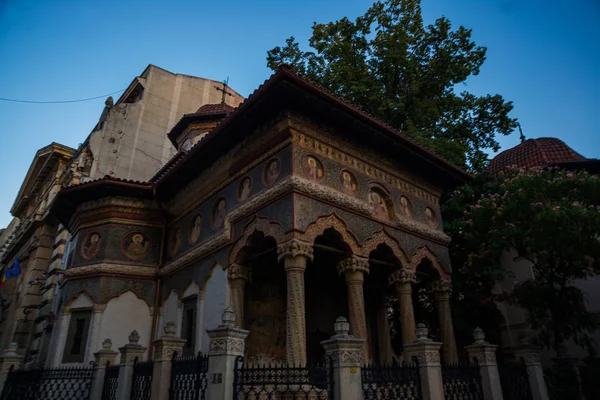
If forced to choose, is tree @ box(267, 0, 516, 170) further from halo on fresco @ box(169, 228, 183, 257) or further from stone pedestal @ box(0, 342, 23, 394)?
stone pedestal @ box(0, 342, 23, 394)

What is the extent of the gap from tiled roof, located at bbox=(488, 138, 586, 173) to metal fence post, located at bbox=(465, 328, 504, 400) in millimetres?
9351

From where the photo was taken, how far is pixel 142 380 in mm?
7551

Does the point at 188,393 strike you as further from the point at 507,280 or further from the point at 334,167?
the point at 507,280

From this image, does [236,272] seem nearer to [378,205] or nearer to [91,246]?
[378,205]

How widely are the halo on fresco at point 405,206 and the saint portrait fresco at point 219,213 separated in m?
4.59

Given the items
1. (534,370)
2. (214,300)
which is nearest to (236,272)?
(214,300)

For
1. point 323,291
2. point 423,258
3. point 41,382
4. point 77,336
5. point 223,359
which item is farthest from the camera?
point 323,291

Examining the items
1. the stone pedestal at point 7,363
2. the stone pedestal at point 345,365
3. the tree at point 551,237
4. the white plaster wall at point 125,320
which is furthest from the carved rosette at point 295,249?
the stone pedestal at point 7,363

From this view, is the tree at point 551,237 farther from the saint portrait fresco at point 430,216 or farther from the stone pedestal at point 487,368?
the stone pedestal at point 487,368

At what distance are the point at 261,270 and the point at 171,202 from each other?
428cm

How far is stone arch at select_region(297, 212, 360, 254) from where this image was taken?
328 inches

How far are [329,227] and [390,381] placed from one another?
3430 millimetres

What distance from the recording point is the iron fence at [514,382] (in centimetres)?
829

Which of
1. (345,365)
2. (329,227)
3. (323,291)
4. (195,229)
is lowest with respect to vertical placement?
(345,365)
